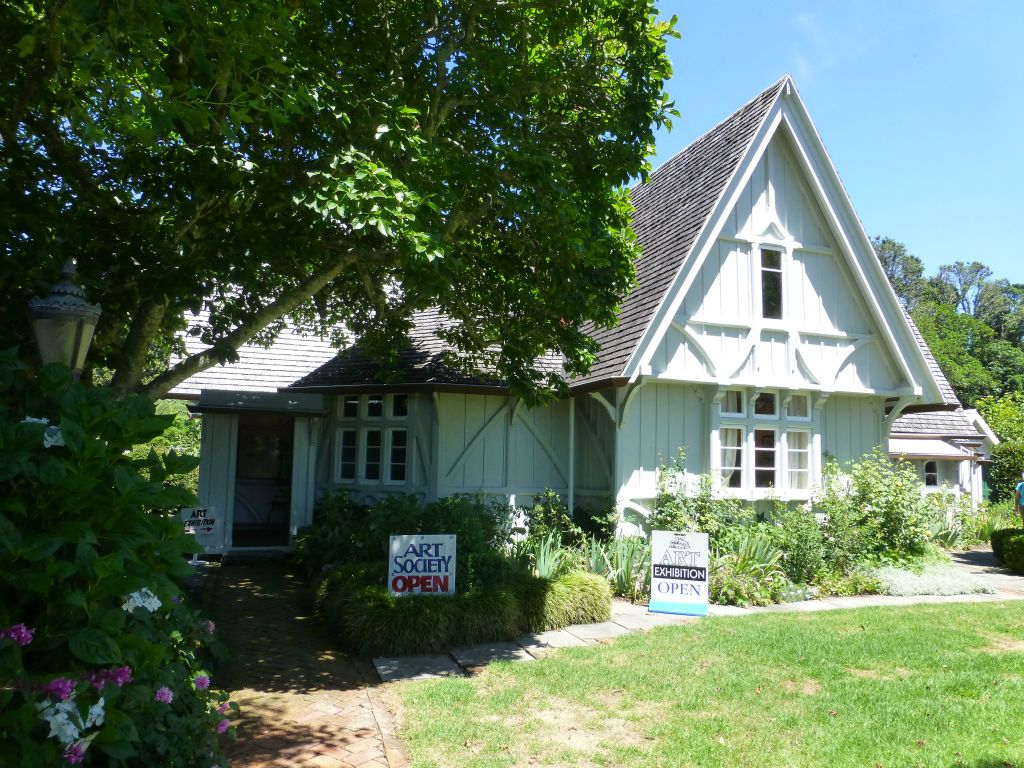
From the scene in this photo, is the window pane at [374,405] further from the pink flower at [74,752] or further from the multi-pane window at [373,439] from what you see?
the pink flower at [74,752]

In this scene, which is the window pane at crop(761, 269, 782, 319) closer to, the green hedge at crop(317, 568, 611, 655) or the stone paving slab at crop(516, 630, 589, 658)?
the green hedge at crop(317, 568, 611, 655)

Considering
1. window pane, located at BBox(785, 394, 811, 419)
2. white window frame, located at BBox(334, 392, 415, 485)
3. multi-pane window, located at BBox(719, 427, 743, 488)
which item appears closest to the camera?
multi-pane window, located at BBox(719, 427, 743, 488)

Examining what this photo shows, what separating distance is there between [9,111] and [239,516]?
11.4 meters

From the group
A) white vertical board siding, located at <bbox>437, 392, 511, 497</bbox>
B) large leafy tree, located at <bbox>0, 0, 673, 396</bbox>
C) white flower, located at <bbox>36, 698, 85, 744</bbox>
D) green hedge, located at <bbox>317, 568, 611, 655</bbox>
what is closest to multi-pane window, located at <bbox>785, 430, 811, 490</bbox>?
white vertical board siding, located at <bbox>437, 392, 511, 497</bbox>

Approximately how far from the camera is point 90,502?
2.96 meters

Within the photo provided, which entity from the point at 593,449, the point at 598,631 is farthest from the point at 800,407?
the point at 598,631

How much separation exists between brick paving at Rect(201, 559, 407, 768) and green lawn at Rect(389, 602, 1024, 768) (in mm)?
319

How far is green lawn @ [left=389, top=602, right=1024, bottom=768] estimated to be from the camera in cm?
507

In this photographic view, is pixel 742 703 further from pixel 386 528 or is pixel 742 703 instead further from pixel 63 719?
pixel 386 528

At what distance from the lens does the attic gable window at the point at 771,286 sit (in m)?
13.4

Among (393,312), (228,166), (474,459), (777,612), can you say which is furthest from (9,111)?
(777,612)

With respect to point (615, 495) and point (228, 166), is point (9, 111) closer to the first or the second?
point (228, 166)

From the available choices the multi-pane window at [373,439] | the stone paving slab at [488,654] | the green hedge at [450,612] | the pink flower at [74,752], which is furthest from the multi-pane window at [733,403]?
the pink flower at [74,752]

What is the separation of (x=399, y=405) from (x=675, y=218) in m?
6.51
